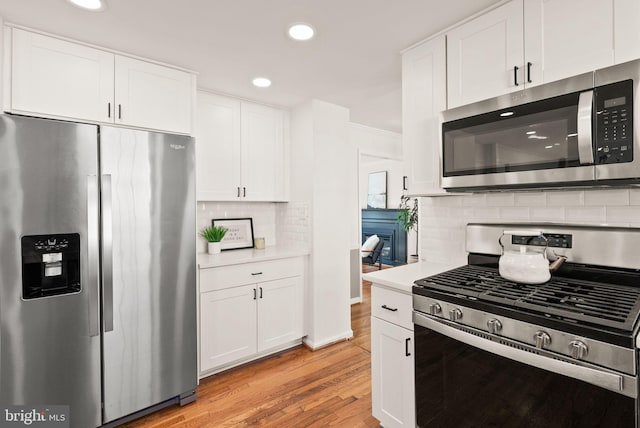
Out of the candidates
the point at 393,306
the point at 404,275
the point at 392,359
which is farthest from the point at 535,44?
the point at 392,359

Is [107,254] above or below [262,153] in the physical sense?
below

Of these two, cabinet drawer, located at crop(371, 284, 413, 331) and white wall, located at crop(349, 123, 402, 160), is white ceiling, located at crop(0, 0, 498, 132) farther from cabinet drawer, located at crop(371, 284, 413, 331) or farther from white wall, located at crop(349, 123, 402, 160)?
cabinet drawer, located at crop(371, 284, 413, 331)

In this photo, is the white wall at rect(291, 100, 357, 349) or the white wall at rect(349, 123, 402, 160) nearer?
the white wall at rect(291, 100, 357, 349)

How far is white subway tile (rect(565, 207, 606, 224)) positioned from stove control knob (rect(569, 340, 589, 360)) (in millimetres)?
784

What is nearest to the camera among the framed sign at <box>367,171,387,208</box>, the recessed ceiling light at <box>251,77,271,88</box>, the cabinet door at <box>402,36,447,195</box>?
the cabinet door at <box>402,36,447,195</box>

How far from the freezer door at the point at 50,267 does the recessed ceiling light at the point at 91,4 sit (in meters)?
0.61

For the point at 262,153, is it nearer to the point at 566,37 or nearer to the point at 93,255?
the point at 93,255

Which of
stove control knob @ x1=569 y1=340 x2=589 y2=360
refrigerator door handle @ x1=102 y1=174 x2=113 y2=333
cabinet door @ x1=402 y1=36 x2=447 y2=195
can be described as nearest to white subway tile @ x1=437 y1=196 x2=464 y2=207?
cabinet door @ x1=402 y1=36 x2=447 y2=195

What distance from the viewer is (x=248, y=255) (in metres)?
2.86

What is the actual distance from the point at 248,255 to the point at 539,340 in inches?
87.8

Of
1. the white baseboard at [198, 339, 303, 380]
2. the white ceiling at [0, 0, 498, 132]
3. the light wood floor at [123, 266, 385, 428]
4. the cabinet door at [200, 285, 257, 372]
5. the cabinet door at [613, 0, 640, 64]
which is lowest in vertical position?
the light wood floor at [123, 266, 385, 428]

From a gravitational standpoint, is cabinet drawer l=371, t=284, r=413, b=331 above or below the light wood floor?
above

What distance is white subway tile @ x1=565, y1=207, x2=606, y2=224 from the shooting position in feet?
5.03

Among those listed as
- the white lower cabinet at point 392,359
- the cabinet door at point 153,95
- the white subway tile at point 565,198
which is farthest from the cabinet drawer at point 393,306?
the cabinet door at point 153,95
